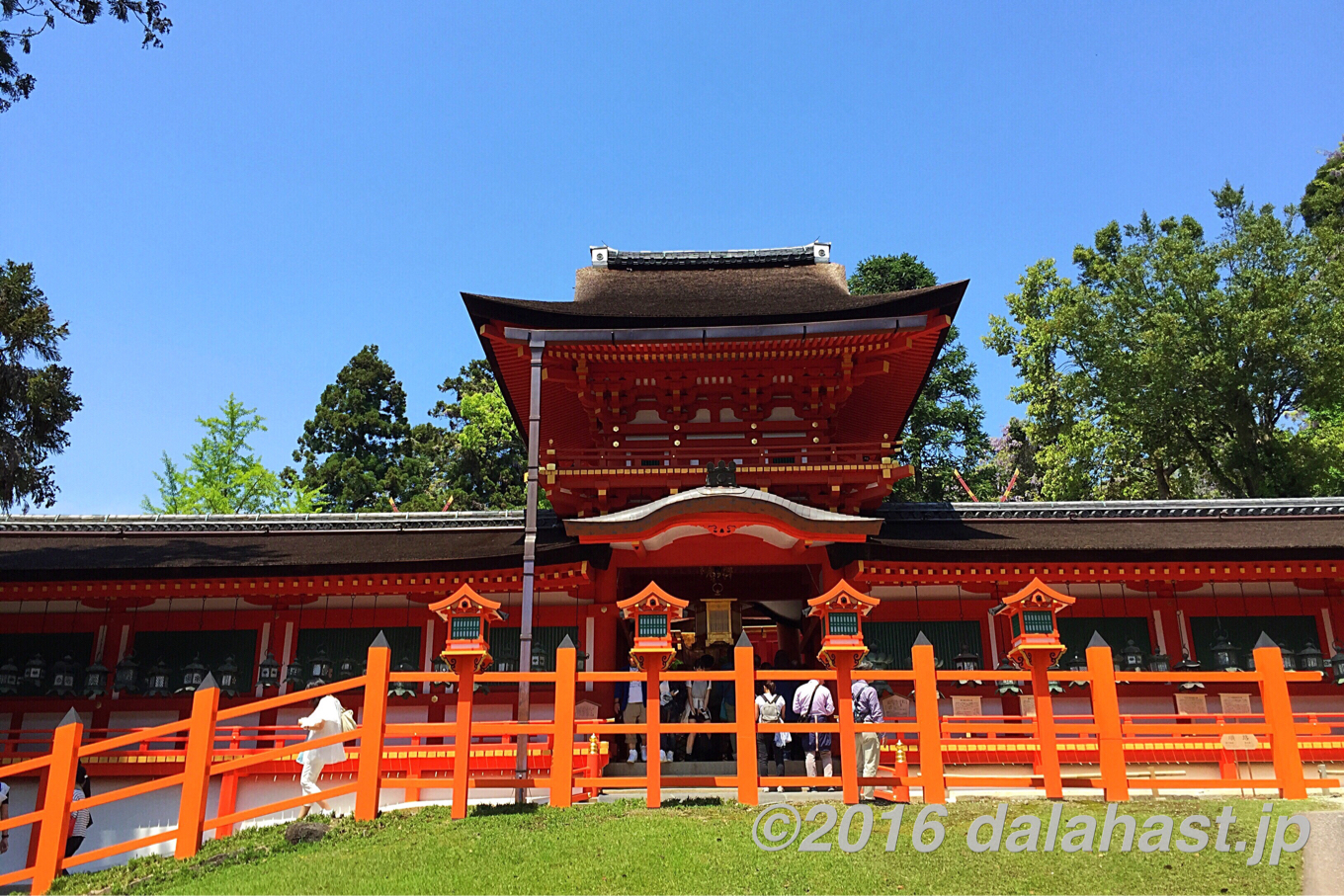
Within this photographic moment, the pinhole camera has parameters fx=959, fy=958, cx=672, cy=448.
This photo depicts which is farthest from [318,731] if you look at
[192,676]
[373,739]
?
[192,676]

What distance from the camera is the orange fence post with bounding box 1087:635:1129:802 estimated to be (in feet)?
35.0

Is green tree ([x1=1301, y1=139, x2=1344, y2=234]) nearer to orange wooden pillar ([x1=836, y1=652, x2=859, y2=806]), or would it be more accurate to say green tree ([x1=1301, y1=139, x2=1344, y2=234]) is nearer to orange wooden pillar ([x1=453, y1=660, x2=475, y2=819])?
orange wooden pillar ([x1=836, y1=652, x2=859, y2=806])

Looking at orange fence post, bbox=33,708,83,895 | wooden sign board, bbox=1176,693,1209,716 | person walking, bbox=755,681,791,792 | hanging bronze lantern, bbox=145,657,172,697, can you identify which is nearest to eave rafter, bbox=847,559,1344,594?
wooden sign board, bbox=1176,693,1209,716

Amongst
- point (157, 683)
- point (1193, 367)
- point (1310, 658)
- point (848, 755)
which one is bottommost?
point (848, 755)

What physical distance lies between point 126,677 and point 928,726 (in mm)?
14275

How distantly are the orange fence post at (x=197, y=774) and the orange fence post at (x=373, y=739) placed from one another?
1560mm

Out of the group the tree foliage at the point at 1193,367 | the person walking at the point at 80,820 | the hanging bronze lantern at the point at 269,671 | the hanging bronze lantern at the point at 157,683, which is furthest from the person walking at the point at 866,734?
the tree foliage at the point at 1193,367

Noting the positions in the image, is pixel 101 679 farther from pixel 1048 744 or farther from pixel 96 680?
pixel 1048 744

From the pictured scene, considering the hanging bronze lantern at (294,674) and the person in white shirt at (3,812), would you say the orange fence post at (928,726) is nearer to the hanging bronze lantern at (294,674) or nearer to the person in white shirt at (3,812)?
the hanging bronze lantern at (294,674)

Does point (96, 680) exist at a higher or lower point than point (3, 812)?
higher

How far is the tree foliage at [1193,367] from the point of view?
29.9 meters

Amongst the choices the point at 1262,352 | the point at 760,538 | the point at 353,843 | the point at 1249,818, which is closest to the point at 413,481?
the point at 760,538

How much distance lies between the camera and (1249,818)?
31.0ft

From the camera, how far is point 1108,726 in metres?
10.8
